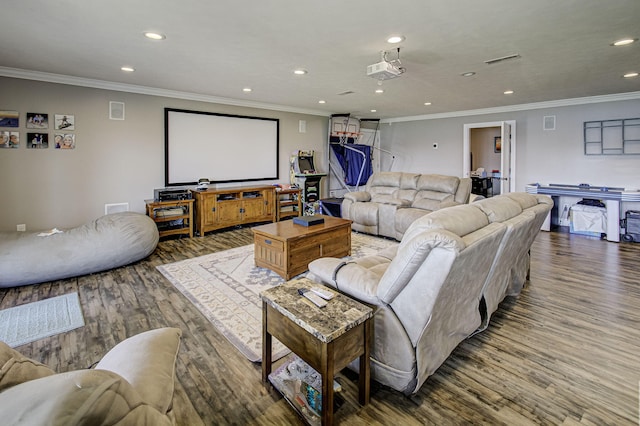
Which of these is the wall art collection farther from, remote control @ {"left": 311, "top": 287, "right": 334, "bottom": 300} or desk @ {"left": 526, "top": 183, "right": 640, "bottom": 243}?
desk @ {"left": 526, "top": 183, "right": 640, "bottom": 243}

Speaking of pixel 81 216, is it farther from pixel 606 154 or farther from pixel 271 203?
pixel 606 154

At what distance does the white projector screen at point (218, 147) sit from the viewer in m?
5.64

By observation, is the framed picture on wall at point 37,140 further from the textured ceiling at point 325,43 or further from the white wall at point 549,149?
the white wall at point 549,149

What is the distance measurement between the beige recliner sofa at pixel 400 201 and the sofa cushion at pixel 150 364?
167 inches

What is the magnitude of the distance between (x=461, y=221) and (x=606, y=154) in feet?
19.3

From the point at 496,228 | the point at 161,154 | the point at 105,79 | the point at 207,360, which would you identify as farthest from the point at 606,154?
the point at 105,79

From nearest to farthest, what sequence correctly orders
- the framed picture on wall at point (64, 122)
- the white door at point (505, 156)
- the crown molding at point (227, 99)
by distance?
the crown molding at point (227, 99) → the framed picture on wall at point (64, 122) → the white door at point (505, 156)

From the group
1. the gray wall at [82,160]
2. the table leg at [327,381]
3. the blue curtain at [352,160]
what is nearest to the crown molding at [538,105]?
the blue curtain at [352,160]

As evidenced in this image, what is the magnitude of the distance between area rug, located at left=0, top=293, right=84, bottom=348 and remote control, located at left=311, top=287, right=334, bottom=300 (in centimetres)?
212

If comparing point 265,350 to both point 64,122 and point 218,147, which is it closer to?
point 64,122

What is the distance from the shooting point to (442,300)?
67.6 inches

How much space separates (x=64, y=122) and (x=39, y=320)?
3.10 metres

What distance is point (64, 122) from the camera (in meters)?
4.58

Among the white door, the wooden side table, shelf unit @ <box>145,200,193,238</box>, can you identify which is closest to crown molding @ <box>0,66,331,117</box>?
shelf unit @ <box>145,200,193,238</box>
